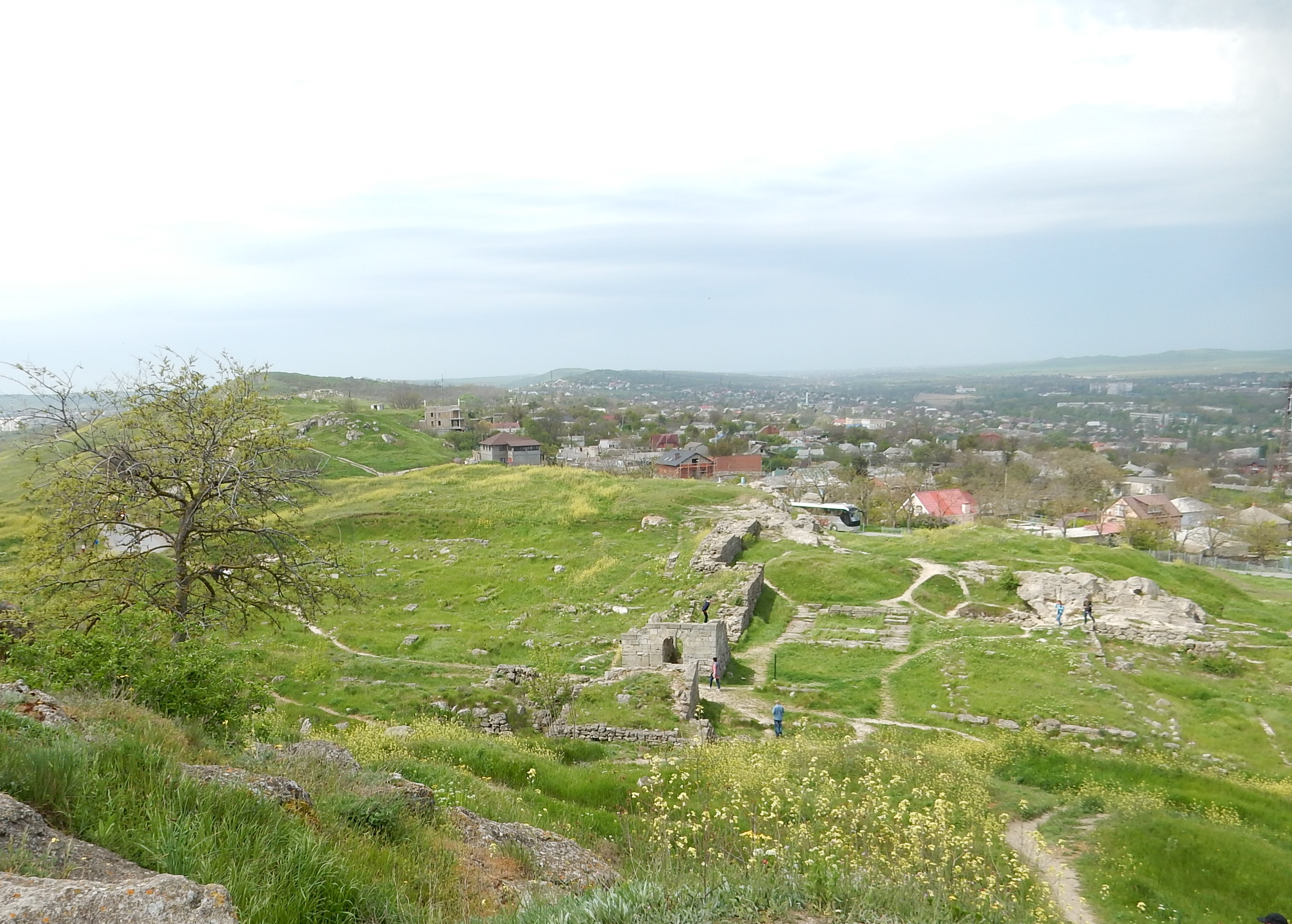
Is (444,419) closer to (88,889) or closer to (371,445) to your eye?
(371,445)

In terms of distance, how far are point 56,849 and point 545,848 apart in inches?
189

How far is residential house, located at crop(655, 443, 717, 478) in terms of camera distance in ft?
292

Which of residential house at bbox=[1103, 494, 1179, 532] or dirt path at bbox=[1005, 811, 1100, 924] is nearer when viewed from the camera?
dirt path at bbox=[1005, 811, 1100, 924]

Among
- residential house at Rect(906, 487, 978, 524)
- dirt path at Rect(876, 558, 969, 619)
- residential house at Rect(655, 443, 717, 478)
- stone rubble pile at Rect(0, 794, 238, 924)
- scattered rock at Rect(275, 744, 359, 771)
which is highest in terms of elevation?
stone rubble pile at Rect(0, 794, 238, 924)

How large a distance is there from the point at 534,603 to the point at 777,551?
11.1 meters

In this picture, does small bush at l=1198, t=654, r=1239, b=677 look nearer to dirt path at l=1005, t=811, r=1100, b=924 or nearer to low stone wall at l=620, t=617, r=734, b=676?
dirt path at l=1005, t=811, r=1100, b=924

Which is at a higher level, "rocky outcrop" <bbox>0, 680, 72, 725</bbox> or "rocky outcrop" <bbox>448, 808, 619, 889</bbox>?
"rocky outcrop" <bbox>0, 680, 72, 725</bbox>

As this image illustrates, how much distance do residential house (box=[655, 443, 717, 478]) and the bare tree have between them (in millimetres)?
69937

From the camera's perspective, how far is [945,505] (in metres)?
70.4

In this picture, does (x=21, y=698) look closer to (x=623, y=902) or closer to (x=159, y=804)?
(x=159, y=804)

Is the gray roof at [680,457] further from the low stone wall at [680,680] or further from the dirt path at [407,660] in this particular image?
the low stone wall at [680,680]

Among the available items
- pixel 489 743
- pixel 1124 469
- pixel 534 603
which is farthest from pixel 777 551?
pixel 1124 469

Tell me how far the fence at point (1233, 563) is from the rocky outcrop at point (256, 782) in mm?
51556

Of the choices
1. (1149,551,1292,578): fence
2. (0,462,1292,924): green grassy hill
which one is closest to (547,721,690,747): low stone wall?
(0,462,1292,924): green grassy hill
